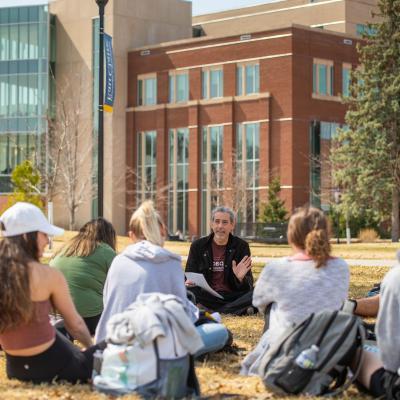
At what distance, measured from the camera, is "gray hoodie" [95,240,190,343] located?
6730mm

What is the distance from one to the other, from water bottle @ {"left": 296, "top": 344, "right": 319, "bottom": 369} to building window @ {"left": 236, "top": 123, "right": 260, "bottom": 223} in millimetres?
51099

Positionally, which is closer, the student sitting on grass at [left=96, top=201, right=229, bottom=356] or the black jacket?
the student sitting on grass at [left=96, top=201, right=229, bottom=356]

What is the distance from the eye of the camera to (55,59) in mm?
64188

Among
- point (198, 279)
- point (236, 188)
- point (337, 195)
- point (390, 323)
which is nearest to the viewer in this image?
point (390, 323)

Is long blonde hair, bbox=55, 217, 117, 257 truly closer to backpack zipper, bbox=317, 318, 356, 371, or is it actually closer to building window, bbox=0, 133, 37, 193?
backpack zipper, bbox=317, 318, 356, 371

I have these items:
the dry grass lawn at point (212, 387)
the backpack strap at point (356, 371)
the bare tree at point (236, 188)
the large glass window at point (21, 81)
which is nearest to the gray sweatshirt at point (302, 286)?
the backpack strap at point (356, 371)

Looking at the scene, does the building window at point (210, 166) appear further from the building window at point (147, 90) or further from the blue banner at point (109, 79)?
the blue banner at point (109, 79)

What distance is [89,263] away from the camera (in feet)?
27.8

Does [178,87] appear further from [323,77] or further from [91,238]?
[91,238]

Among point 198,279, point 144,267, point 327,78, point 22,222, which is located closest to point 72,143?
point 327,78

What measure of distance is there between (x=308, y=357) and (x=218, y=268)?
4.81 meters

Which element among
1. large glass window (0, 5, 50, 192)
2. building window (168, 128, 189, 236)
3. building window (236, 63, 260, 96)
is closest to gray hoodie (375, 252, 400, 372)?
building window (236, 63, 260, 96)

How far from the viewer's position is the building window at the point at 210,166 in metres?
59.7

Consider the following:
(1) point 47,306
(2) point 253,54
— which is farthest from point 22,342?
(2) point 253,54
